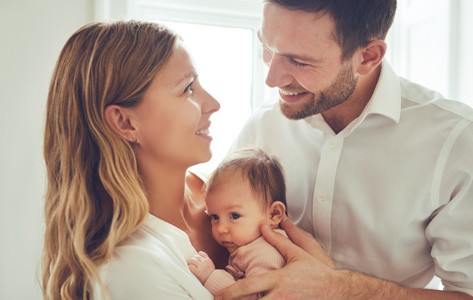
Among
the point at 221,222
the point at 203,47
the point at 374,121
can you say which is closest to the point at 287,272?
the point at 221,222

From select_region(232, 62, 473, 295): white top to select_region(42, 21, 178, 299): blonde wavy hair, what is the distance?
596 millimetres

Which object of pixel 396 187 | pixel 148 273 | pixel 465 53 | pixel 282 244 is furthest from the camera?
pixel 465 53

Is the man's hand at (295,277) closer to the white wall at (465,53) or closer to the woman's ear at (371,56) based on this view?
the woman's ear at (371,56)

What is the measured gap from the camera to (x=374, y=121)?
5.18ft

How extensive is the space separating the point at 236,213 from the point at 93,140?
46cm

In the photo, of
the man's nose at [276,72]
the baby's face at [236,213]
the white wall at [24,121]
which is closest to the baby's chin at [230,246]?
the baby's face at [236,213]

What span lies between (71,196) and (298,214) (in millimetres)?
780

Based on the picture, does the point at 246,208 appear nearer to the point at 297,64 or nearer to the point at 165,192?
the point at 165,192

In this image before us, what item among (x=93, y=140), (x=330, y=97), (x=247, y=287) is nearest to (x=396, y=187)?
(x=330, y=97)

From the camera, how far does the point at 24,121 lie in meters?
2.28

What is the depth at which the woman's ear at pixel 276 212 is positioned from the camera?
60.7 inches

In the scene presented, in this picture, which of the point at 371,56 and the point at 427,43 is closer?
the point at 371,56

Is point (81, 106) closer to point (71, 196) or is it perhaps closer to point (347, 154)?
point (71, 196)

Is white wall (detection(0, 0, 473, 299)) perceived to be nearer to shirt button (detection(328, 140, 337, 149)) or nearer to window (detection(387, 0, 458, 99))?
shirt button (detection(328, 140, 337, 149))
